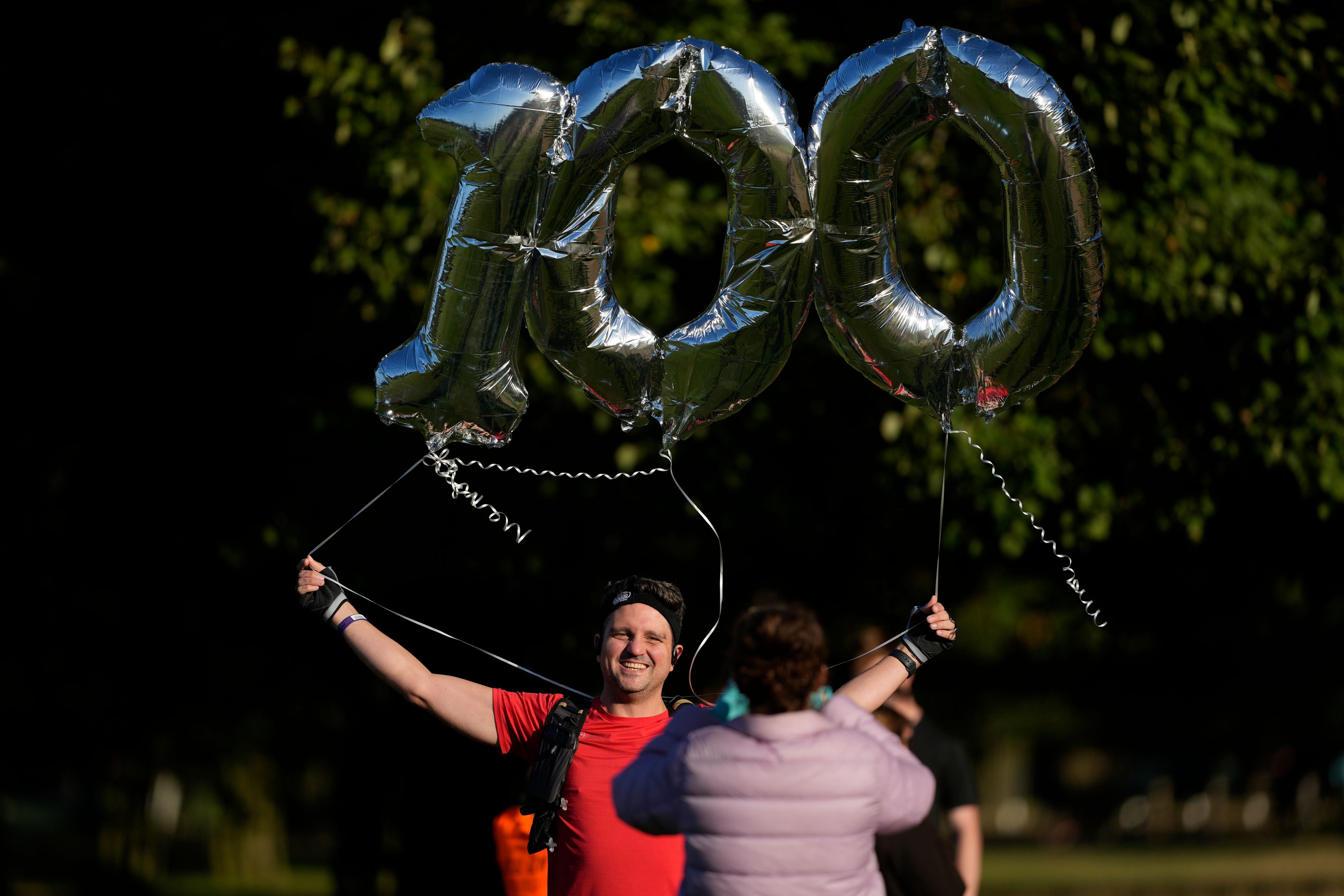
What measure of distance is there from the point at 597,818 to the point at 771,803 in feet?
2.38

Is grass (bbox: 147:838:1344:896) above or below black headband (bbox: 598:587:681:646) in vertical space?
below

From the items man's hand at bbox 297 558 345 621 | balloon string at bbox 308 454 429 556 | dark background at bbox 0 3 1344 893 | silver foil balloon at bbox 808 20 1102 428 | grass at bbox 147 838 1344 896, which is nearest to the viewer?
man's hand at bbox 297 558 345 621

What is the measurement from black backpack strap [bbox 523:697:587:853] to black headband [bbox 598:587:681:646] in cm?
23

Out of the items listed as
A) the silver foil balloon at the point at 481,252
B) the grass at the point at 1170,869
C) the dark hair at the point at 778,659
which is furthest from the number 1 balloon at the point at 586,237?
the grass at the point at 1170,869

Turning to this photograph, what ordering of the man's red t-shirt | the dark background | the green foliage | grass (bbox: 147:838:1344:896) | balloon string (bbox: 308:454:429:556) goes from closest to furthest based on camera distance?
the man's red t-shirt < balloon string (bbox: 308:454:429:556) < the green foliage < the dark background < grass (bbox: 147:838:1344:896)

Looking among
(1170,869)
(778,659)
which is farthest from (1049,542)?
(1170,869)

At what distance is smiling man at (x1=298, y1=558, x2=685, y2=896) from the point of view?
9.92ft

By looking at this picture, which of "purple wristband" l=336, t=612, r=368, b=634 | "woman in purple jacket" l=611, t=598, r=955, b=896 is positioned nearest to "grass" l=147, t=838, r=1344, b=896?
"purple wristband" l=336, t=612, r=368, b=634

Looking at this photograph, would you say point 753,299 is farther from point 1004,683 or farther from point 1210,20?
point 1004,683

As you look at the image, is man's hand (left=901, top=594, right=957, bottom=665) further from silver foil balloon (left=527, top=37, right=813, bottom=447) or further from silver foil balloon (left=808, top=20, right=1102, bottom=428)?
silver foil balloon (left=527, top=37, right=813, bottom=447)

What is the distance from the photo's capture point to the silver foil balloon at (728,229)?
330 centimetres

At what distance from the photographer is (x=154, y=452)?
616cm

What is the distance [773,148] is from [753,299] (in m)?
0.36

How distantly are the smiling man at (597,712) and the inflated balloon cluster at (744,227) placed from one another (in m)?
0.55
